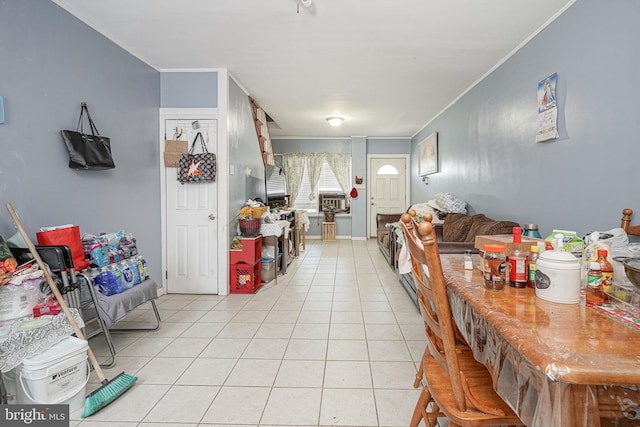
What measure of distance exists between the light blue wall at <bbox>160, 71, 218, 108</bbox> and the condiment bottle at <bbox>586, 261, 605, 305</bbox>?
3.67m

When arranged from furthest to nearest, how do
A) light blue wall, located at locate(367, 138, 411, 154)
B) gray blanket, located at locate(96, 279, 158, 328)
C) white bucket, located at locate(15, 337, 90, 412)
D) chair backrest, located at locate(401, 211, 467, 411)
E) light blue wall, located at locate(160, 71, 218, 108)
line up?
light blue wall, located at locate(367, 138, 411, 154) < light blue wall, located at locate(160, 71, 218, 108) < gray blanket, located at locate(96, 279, 158, 328) < white bucket, located at locate(15, 337, 90, 412) < chair backrest, located at locate(401, 211, 467, 411)

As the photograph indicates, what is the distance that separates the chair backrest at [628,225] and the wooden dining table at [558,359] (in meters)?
1.17

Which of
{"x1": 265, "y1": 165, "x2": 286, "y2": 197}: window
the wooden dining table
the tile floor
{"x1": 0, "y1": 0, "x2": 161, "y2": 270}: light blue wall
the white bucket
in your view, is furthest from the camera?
{"x1": 265, "y1": 165, "x2": 286, "y2": 197}: window

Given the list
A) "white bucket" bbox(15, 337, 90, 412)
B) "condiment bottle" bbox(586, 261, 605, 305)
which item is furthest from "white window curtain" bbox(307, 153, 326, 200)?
"condiment bottle" bbox(586, 261, 605, 305)

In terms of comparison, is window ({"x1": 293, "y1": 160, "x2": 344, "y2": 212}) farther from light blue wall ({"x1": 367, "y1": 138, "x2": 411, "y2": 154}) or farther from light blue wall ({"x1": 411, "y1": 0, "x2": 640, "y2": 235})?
light blue wall ({"x1": 411, "y1": 0, "x2": 640, "y2": 235})

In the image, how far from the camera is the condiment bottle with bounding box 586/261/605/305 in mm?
1029

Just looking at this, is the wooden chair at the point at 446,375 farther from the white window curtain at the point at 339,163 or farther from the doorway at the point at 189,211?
the white window curtain at the point at 339,163

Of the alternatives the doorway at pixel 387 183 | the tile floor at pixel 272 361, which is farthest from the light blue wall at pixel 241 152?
the doorway at pixel 387 183

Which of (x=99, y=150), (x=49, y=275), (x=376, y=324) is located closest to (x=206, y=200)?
(x=99, y=150)

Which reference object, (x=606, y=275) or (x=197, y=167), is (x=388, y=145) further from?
(x=606, y=275)

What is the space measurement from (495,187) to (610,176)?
1531 millimetres

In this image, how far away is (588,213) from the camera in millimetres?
2188

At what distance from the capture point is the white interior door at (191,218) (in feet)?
12.0

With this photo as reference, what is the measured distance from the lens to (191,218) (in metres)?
3.67
